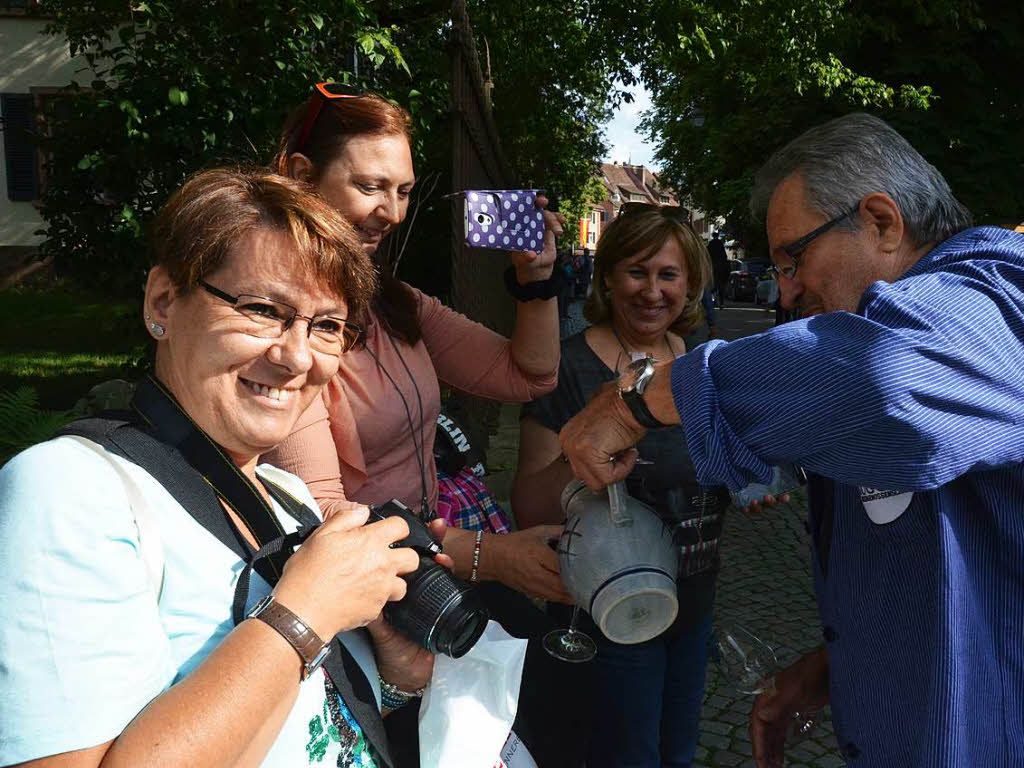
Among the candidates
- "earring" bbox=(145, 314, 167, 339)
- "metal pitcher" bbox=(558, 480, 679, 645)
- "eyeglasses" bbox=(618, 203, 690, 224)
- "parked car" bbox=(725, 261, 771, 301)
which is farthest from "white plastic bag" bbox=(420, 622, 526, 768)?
"parked car" bbox=(725, 261, 771, 301)

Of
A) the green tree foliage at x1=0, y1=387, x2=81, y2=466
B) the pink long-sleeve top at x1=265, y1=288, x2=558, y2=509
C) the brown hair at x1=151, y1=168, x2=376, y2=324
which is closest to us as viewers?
the brown hair at x1=151, y1=168, x2=376, y2=324

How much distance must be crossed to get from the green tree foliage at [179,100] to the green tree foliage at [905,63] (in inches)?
208

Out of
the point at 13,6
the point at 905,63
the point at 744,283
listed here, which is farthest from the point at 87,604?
the point at 744,283

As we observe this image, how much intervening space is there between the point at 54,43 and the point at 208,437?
815 inches

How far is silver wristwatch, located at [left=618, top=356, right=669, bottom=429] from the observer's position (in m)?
1.46

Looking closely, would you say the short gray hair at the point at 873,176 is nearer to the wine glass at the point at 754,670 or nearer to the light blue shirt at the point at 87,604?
the wine glass at the point at 754,670

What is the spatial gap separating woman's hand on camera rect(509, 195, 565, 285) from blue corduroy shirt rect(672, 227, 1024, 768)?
36.0 inches

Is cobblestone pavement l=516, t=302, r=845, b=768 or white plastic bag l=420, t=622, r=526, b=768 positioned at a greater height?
white plastic bag l=420, t=622, r=526, b=768

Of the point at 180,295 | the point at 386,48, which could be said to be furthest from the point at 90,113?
the point at 180,295

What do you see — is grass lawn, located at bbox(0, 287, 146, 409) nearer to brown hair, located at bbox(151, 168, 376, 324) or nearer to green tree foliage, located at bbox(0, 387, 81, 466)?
green tree foliage, located at bbox(0, 387, 81, 466)

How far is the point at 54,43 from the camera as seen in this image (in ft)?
58.2

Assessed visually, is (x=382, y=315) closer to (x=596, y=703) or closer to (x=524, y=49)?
(x=596, y=703)

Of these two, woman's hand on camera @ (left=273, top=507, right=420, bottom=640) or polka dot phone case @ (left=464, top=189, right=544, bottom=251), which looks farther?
polka dot phone case @ (left=464, top=189, right=544, bottom=251)

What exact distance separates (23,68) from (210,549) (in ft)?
69.8
